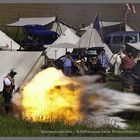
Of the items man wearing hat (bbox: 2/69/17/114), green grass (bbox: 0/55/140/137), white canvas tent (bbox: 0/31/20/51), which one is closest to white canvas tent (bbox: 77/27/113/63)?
green grass (bbox: 0/55/140/137)

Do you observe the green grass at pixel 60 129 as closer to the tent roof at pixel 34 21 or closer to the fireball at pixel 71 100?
the fireball at pixel 71 100

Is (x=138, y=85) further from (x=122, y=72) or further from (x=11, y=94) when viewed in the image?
(x=11, y=94)

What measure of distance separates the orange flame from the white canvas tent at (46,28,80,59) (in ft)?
0.68

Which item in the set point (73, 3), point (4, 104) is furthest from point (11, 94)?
point (73, 3)

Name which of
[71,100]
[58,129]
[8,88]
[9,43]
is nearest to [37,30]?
[9,43]

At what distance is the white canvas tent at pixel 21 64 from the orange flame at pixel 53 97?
10 cm

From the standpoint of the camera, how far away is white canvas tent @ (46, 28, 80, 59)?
19.4m

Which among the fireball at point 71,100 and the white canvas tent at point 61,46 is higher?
the white canvas tent at point 61,46

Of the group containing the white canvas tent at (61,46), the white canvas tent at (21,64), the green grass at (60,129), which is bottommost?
the green grass at (60,129)

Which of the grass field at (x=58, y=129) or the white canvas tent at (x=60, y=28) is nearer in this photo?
the grass field at (x=58, y=129)

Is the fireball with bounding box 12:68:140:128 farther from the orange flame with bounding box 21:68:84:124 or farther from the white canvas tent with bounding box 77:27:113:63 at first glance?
the white canvas tent with bounding box 77:27:113:63

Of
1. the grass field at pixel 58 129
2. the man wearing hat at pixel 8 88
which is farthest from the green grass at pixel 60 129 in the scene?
the man wearing hat at pixel 8 88

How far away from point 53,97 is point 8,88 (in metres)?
0.61

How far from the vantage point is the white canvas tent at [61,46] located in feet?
63.7
